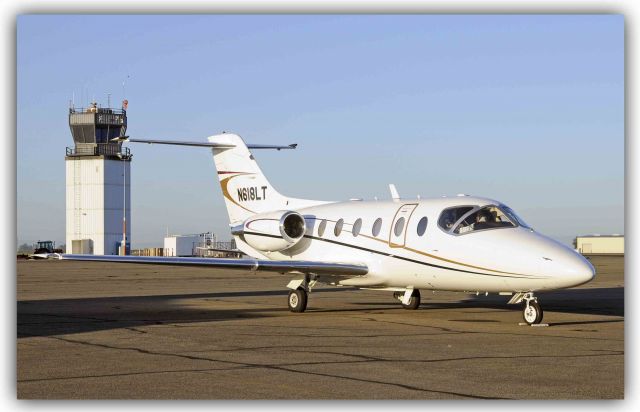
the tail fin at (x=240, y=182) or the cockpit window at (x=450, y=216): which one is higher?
the tail fin at (x=240, y=182)

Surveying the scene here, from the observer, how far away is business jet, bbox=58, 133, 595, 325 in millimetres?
20062

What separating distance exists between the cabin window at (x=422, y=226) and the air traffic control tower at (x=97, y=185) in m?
65.8

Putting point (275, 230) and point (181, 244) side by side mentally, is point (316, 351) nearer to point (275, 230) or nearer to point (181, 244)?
point (275, 230)

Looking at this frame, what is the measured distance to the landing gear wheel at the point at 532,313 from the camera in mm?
20031

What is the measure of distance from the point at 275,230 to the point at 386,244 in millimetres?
3940

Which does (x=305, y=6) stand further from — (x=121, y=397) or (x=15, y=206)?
(x=121, y=397)

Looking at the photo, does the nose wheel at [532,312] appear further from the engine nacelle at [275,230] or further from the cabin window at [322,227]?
the engine nacelle at [275,230]

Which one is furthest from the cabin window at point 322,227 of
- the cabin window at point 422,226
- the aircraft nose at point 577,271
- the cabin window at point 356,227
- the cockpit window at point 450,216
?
the aircraft nose at point 577,271

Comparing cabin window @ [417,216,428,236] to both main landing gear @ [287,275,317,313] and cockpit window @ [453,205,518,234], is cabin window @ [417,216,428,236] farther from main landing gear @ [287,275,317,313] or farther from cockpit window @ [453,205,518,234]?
main landing gear @ [287,275,317,313]

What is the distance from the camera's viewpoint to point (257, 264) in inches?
912

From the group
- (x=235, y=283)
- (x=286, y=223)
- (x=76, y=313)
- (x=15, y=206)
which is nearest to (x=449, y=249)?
(x=286, y=223)

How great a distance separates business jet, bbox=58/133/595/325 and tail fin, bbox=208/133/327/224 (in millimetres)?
29

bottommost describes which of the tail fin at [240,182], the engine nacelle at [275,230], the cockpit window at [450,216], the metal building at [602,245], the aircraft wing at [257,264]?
→ the metal building at [602,245]

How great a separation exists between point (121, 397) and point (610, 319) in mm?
13755
